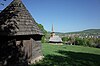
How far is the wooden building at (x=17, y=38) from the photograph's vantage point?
13.0 metres

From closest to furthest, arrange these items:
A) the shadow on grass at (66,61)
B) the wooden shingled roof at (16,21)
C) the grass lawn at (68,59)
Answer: the wooden shingled roof at (16,21), the shadow on grass at (66,61), the grass lawn at (68,59)

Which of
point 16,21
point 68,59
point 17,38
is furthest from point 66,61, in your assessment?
point 16,21

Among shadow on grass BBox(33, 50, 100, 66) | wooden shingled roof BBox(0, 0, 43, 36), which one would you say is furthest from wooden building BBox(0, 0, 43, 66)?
shadow on grass BBox(33, 50, 100, 66)

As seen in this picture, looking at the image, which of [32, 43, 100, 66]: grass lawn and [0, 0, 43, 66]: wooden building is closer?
[0, 0, 43, 66]: wooden building

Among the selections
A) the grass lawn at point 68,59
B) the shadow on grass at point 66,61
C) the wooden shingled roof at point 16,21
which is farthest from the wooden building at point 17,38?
the grass lawn at point 68,59

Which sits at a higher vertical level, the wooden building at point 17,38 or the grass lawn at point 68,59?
the wooden building at point 17,38

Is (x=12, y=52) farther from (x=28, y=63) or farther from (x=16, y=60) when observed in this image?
(x=28, y=63)

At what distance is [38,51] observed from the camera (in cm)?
1673

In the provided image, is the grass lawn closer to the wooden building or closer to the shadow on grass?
the shadow on grass

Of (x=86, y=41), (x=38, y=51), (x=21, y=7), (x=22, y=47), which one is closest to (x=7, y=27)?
(x=22, y=47)

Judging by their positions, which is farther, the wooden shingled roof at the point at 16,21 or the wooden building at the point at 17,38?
the wooden shingled roof at the point at 16,21

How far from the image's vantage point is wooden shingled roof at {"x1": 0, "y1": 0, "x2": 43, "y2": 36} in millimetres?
13151

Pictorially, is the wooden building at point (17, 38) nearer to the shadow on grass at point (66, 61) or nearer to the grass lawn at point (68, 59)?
the shadow on grass at point (66, 61)

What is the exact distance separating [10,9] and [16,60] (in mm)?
5403
